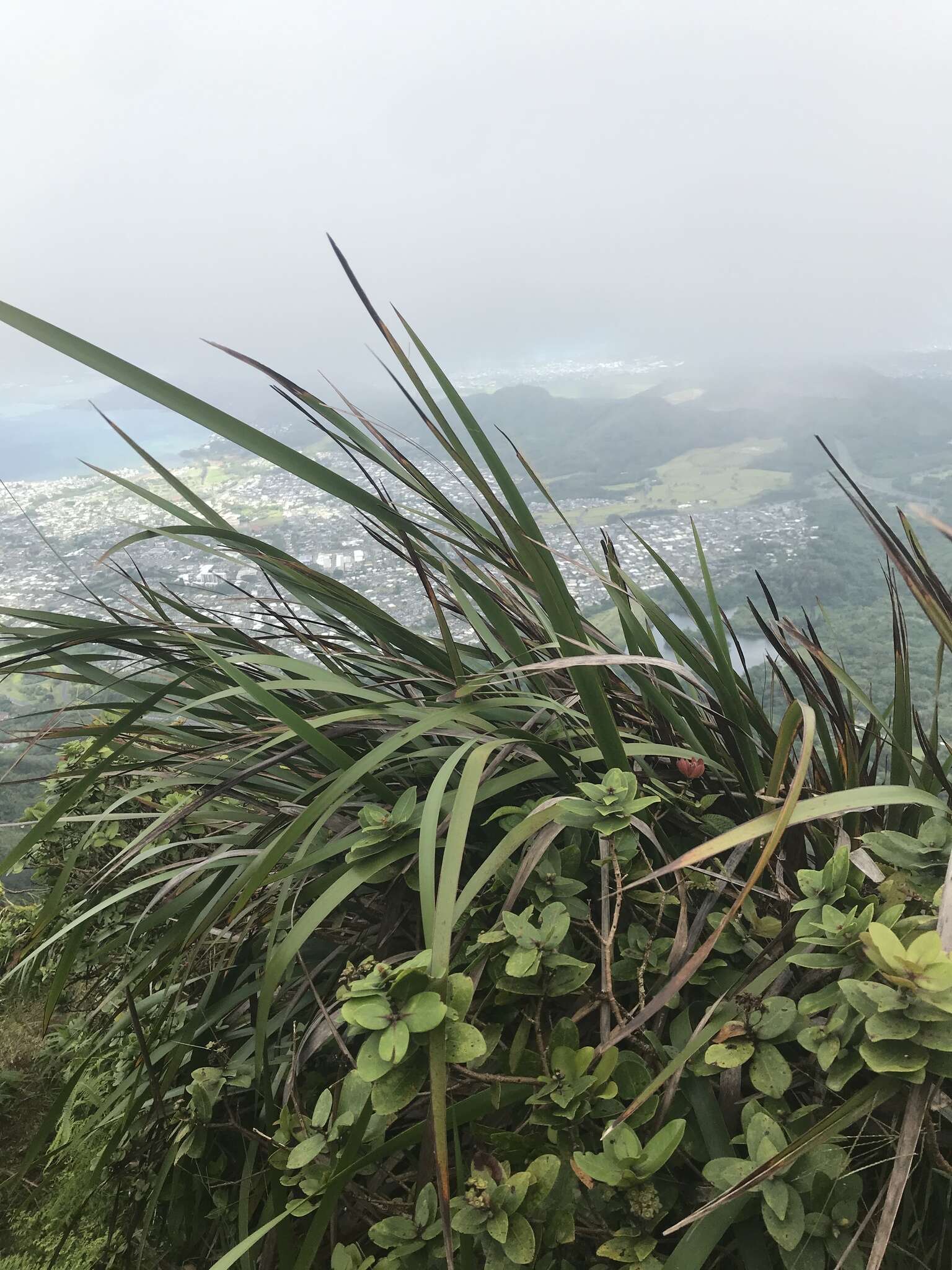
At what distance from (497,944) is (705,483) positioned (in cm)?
3947

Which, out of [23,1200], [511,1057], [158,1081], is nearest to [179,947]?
[158,1081]

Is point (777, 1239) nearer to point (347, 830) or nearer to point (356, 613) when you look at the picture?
point (347, 830)

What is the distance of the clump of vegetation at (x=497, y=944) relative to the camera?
20.8 inches

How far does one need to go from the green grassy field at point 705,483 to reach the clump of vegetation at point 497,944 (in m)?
25.8

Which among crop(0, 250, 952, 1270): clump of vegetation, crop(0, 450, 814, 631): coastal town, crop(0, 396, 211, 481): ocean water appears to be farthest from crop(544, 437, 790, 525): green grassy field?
crop(0, 250, 952, 1270): clump of vegetation

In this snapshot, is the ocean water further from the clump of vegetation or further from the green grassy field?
the clump of vegetation

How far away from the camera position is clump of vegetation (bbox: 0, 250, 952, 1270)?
0.53 m

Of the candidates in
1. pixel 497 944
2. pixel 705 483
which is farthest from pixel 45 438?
pixel 497 944

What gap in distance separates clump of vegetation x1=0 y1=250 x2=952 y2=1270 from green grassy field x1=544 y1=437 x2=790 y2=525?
25.8 metres

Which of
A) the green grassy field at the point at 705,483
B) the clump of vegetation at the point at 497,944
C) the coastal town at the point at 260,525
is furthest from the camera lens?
the green grassy field at the point at 705,483

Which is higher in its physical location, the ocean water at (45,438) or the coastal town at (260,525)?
the ocean water at (45,438)

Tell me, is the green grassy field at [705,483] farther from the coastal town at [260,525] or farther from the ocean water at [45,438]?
the ocean water at [45,438]

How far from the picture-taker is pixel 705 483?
37.2 m

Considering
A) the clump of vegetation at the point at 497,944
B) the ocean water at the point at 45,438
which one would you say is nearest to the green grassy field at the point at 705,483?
the ocean water at the point at 45,438
